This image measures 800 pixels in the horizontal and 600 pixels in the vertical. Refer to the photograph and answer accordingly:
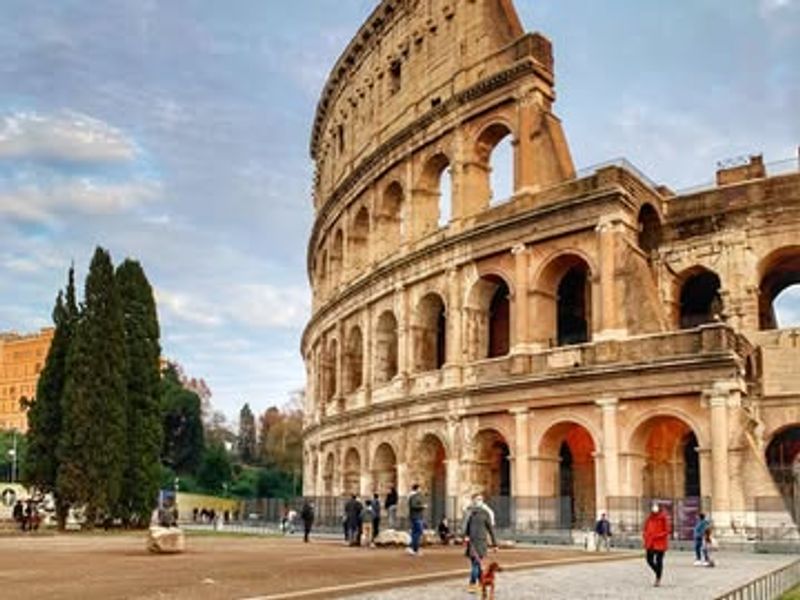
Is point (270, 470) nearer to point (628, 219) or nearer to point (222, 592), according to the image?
→ point (628, 219)

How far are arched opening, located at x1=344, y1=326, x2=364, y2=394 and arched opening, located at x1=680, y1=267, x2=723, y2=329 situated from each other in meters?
12.5

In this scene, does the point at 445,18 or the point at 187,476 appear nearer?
the point at 445,18

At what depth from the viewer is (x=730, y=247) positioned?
91.2ft

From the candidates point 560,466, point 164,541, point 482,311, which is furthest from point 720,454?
point 164,541

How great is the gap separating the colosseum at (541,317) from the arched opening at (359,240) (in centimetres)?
119

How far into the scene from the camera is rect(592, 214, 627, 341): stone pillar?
2597cm

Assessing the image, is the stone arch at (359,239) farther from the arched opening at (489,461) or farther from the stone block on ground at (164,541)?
the stone block on ground at (164,541)

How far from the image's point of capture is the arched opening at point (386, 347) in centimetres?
3466

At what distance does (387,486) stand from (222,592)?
2274 centimetres

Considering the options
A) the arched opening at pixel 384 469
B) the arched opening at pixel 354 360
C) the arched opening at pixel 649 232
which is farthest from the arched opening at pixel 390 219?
the arched opening at pixel 649 232

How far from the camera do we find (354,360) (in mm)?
37719

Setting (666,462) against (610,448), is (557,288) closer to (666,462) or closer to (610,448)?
(610,448)

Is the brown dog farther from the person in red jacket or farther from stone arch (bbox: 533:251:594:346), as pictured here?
stone arch (bbox: 533:251:594:346)

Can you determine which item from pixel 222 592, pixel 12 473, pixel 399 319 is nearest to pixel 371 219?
pixel 399 319
